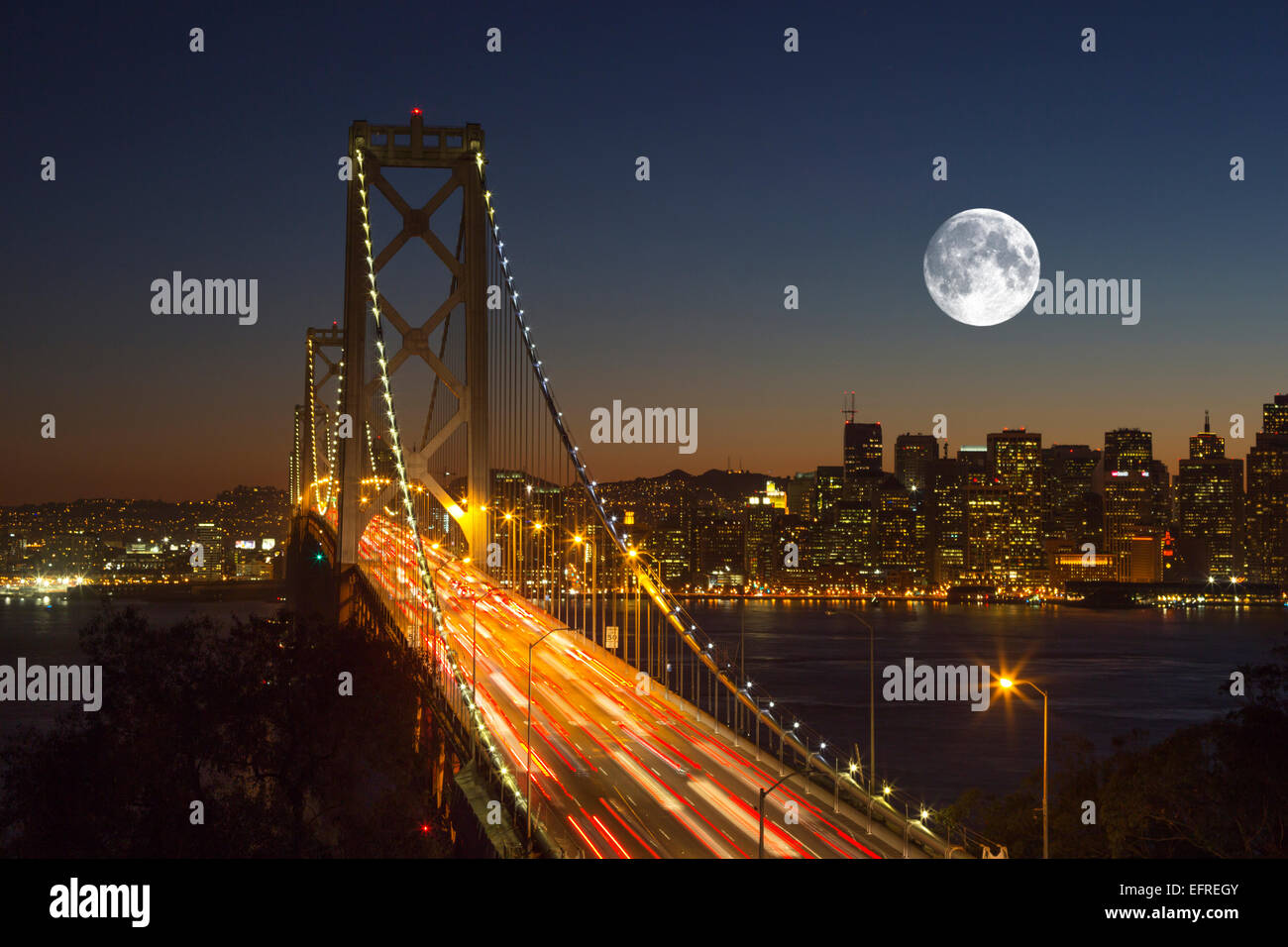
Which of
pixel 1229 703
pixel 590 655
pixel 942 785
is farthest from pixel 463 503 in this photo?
pixel 1229 703

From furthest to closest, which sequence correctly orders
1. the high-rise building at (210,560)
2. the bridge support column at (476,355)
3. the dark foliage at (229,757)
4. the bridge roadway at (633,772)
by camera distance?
the high-rise building at (210,560)
the bridge support column at (476,355)
the dark foliage at (229,757)
the bridge roadway at (633,772)

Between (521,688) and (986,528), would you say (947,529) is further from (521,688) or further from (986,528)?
(521,688)

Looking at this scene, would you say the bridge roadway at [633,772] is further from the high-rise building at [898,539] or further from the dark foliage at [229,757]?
the high-rise building at [898,539]

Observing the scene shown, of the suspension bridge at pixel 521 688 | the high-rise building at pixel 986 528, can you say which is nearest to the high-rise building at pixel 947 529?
the high-rise building at pixel 986 528

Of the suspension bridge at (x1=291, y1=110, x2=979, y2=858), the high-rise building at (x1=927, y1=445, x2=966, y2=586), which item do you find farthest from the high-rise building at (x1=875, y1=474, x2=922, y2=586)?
the suspension bridge at (x1=291, y1=110, x2=979, y2=858)

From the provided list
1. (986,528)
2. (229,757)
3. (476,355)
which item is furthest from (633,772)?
(986,528)
